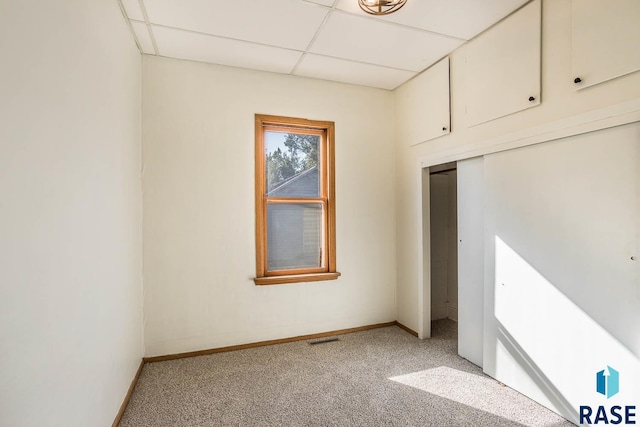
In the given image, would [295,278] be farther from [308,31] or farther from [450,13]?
[450,13]

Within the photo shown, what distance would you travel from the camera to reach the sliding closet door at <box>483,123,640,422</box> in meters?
1.86

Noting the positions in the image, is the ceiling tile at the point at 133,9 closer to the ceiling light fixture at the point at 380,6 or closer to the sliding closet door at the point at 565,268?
the ceiling light fixture at the point at 380,6

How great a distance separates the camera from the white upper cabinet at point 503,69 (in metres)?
2.33

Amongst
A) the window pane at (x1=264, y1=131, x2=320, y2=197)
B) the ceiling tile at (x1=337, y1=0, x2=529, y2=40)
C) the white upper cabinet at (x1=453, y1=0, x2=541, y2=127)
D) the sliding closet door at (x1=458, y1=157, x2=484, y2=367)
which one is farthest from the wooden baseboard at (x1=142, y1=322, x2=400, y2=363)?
the ceiling tile at (x1=337, y1=0, x2=529, y2=40)

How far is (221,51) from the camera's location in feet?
9.89

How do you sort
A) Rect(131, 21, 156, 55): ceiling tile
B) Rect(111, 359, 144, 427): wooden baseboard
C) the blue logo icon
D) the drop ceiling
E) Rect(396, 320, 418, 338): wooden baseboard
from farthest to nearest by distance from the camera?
Rect(396, 320, 418, 338): wooden baseboard → Rect(131, 21, 156, 55): ceiling tile → the drop ceiling → Rect(111, 359, 144, 427): wooden baseboard → the blue logo icon

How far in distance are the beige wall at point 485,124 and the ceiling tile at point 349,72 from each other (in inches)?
9.3

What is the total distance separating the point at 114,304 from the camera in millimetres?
2160

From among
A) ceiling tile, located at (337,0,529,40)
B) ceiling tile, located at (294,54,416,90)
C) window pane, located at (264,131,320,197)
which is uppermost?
ceiling tile, located at (337,0,529,40)

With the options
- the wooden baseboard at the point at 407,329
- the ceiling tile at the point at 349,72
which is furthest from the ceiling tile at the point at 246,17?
the wooden baseboard at the point at 407,329

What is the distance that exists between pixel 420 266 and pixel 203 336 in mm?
2467

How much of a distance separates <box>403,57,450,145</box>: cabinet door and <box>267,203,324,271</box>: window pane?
1.45 m

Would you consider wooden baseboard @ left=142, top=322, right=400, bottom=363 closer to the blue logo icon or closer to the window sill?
the window sill

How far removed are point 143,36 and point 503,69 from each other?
10.1 feet
